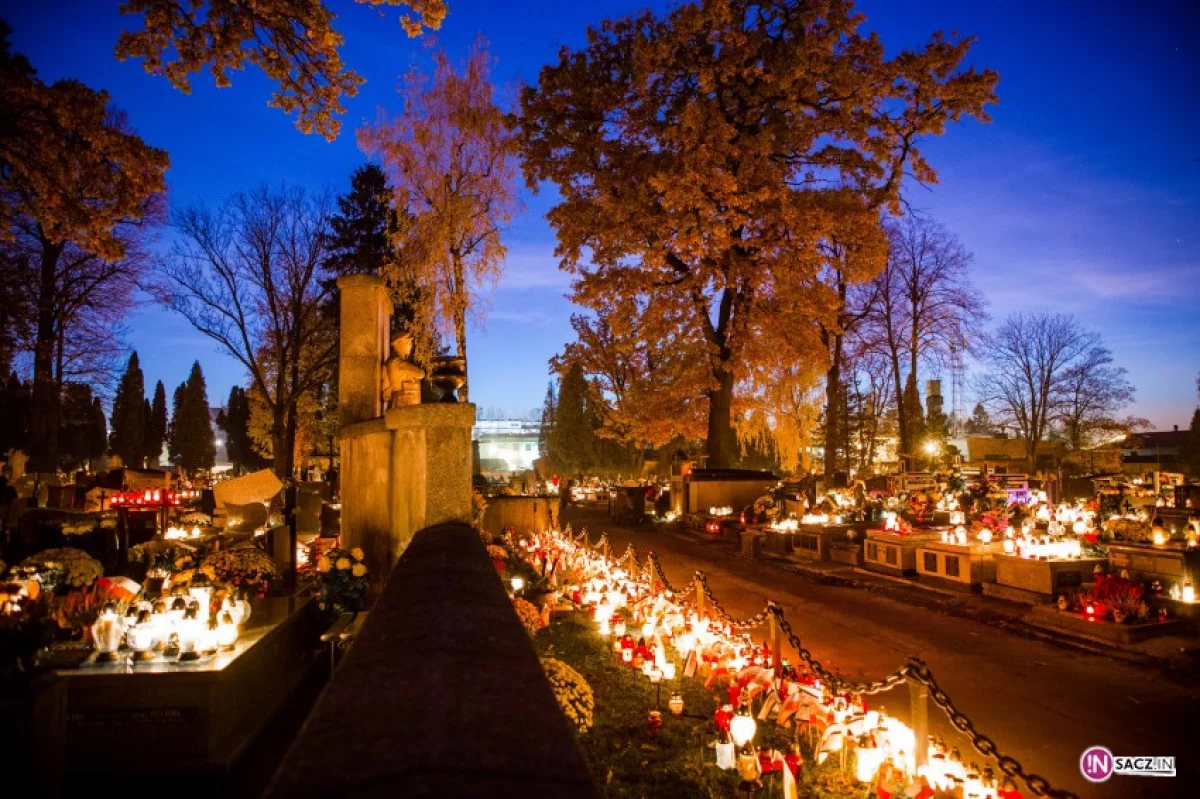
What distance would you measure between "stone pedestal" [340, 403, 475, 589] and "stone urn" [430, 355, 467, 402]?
35cm

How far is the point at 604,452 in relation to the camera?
59219 mm

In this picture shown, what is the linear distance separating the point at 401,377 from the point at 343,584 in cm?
310

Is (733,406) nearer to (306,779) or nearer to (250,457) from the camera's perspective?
(306,779)

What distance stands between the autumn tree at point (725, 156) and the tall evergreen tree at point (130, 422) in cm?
5373

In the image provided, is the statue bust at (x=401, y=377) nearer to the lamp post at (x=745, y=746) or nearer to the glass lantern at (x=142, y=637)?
the glass lantern at (x=142, y=637)

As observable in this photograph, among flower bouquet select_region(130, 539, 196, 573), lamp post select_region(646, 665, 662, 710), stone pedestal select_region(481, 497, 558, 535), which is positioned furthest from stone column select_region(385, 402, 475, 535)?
stone pedestal select_region(481, 497, 558, 535)

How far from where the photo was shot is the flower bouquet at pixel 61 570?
6.82 metres

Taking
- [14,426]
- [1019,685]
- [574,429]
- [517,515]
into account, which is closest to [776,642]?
[1019,685]

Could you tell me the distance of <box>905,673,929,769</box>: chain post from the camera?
4734 millimetres

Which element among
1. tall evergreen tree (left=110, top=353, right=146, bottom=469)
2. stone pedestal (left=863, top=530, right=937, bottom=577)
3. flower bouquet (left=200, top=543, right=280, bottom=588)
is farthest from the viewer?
tall evergreen tree (left=110, top=353, right=146, bottom=469)

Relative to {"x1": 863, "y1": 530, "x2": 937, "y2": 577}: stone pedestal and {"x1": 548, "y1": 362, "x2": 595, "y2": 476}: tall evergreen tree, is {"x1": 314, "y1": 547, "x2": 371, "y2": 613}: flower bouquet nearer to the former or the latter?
{"x1": 863, "y1": 530, "x2": 937, "y2": 577}: stone pedestal

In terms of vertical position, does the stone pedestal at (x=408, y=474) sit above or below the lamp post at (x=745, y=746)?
above

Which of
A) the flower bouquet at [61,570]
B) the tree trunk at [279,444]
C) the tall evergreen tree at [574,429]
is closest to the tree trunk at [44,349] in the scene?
the tree trunk at [279,444]

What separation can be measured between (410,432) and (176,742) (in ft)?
10.5
